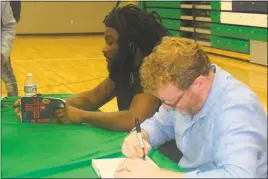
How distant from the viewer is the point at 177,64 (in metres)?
1.18

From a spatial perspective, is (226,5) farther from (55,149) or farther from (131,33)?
(55,149)

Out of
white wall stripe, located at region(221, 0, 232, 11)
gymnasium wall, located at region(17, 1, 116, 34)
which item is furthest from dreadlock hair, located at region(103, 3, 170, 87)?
gymnasium wall, located at region(17, 1, 116, 34)

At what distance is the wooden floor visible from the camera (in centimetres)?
529

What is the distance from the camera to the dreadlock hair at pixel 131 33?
207 centimetres

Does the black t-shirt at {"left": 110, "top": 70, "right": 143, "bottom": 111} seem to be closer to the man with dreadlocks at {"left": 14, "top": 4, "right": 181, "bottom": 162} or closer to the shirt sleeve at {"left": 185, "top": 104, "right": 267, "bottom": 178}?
the man with dreadlocks at {"left": 14, "top": 4, "right": 181, "bottom": 162}

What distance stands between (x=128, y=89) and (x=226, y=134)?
110 cm

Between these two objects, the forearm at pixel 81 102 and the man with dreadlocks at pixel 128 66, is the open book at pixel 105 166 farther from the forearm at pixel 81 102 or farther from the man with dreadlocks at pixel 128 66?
the forearm at pixel 81 102

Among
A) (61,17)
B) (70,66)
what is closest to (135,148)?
(70,66)

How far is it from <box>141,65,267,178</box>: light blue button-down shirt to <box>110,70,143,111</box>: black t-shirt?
0.63m

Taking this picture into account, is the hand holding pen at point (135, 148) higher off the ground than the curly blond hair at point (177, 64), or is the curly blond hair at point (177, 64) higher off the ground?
the curly blond hair at point (177, 64)

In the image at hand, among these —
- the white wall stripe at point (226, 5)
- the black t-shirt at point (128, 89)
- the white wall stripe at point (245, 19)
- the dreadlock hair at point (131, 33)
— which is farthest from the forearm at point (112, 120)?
the white wall stripe at point (226, 5)

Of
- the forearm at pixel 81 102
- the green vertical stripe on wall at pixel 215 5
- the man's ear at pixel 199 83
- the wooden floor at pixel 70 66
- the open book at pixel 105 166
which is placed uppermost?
the man's ear at pixel 199 83

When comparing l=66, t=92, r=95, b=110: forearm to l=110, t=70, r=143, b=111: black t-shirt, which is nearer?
l=110, t=70, r=143, b=111: black t-shirt

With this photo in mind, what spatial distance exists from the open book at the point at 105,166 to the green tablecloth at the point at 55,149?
21 millimetres
